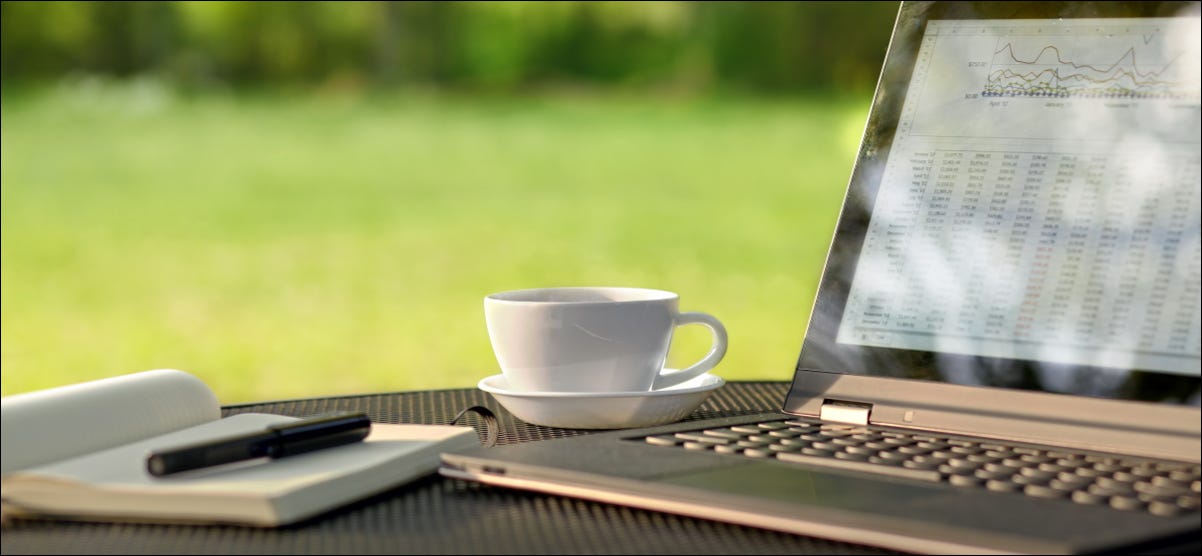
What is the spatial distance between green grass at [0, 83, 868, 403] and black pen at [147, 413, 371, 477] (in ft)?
18.2

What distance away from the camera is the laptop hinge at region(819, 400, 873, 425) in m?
0.88

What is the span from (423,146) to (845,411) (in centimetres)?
706

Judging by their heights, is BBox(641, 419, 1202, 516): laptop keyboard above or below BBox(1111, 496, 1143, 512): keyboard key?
below

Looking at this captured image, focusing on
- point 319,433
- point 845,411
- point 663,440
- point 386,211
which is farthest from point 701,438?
point 386,211

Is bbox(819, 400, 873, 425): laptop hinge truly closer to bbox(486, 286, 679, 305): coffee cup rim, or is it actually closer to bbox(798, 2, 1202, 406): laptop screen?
bbox(798, 2, 1202, 406): laptop screen

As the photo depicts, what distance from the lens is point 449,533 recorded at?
0.67 meters

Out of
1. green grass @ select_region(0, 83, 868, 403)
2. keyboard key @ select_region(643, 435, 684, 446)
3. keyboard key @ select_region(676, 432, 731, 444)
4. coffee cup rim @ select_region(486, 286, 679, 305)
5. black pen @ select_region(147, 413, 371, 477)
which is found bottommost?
green grass @ select_region(0, 83, 868, 403)

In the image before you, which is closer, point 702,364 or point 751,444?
point 751,444

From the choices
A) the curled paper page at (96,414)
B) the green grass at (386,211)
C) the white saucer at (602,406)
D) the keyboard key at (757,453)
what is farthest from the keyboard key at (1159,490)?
the green grass at (386,211)

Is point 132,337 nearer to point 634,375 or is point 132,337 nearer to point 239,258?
point 239,258

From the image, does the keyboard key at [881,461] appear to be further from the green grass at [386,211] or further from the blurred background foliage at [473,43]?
the blurred background foliage at [473,43]

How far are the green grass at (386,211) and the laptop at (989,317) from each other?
17.7 ft

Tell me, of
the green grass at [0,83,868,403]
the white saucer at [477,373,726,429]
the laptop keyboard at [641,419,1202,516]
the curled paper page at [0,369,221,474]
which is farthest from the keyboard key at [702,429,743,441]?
the green grass at [0,83,868,403]

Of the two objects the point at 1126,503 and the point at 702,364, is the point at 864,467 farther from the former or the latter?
the point at 702,364
